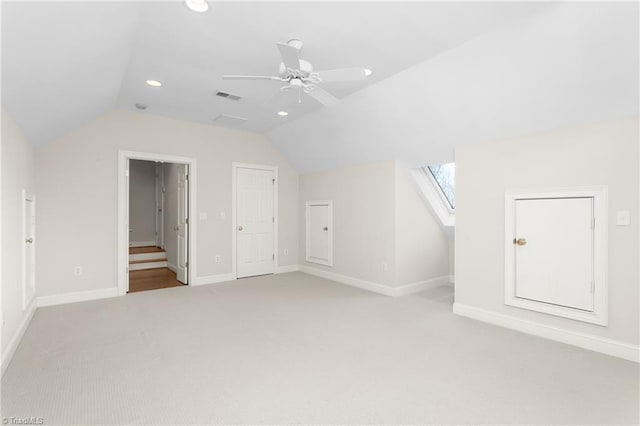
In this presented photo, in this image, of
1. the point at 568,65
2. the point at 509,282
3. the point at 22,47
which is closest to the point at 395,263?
the point at 509,282

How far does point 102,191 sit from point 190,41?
2.88m

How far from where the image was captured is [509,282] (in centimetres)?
335

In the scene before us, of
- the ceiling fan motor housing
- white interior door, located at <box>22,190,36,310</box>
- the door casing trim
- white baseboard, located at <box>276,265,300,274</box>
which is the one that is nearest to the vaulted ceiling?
the ceiling fan motor housing

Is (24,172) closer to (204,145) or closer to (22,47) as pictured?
(22,47)

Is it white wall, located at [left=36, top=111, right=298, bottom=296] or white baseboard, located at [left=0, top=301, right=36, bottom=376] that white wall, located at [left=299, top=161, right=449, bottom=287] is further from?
white baseboard, located at [left=0, top=301, right=36, bottom=376]

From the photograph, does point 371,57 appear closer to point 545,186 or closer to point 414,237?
point 545,186

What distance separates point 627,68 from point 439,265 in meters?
3.57

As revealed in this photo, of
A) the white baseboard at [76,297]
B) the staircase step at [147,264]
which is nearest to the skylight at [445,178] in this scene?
the white baseboard at [76,297]

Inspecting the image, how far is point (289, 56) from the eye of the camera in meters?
2.29

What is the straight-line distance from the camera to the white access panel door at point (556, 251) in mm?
2855

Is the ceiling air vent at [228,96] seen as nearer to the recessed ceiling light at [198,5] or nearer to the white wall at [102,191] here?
the white wall at [102,191]

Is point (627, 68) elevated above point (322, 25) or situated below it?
below

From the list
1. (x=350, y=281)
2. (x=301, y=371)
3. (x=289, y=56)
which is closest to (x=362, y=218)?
(x=350, y=281)

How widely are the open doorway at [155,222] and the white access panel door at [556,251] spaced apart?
463cm
